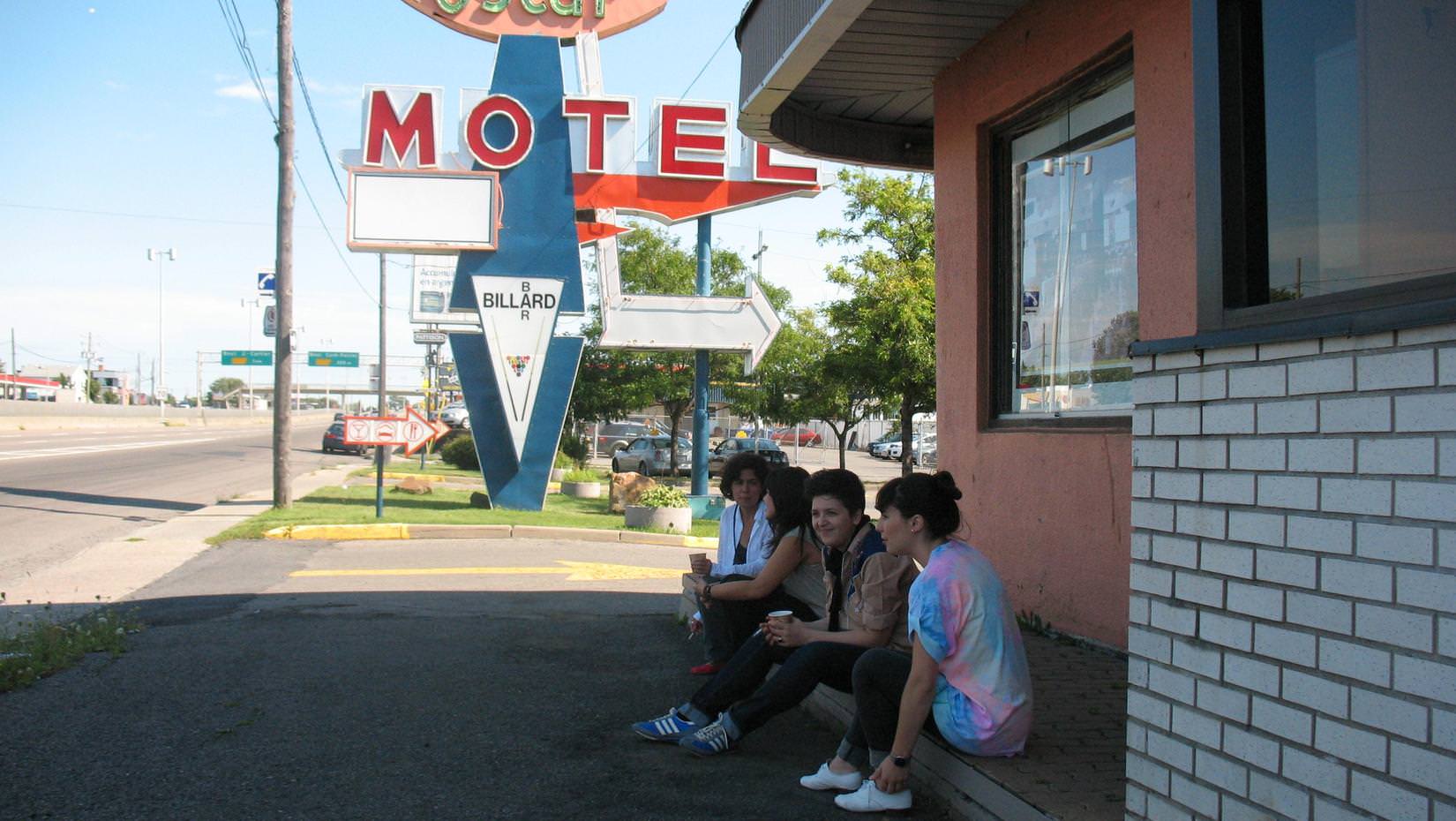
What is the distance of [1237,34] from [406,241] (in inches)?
611

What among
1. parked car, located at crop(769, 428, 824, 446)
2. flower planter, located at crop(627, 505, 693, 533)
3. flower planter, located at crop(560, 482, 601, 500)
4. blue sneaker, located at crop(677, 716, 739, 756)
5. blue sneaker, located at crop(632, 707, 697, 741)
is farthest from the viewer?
parked car, located at crop(769, 428, 824, 446)

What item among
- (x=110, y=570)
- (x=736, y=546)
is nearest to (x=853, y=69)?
(x=736, y=546)

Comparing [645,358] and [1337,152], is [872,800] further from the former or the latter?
[645,358]

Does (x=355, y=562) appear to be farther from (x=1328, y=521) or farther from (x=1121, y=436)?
(x=1328, y=521)

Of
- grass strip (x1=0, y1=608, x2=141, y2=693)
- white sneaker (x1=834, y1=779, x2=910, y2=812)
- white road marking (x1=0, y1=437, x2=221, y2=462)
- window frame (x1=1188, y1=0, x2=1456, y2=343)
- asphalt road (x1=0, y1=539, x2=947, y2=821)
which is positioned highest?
window frame (x1=1188, y1=0, x2=1456, y2=343)

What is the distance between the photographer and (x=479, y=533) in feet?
48.9

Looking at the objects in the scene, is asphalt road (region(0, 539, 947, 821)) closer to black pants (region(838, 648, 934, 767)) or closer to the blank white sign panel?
black pants (region(838, 648, 934, 767))

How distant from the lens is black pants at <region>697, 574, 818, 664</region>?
19.1ft

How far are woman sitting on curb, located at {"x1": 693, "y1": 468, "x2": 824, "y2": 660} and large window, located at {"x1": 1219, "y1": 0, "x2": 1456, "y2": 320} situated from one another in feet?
9.25

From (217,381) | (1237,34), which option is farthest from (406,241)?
(217,381)

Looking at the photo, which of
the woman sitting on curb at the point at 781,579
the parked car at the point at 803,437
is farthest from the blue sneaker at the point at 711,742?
the parked car at the point at 803,437

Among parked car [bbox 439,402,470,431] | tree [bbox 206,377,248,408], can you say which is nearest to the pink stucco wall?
parked car [bbox 439,402,470,431]

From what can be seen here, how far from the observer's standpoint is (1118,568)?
5895mm

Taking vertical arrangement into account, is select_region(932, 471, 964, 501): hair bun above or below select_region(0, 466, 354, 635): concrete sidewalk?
above
